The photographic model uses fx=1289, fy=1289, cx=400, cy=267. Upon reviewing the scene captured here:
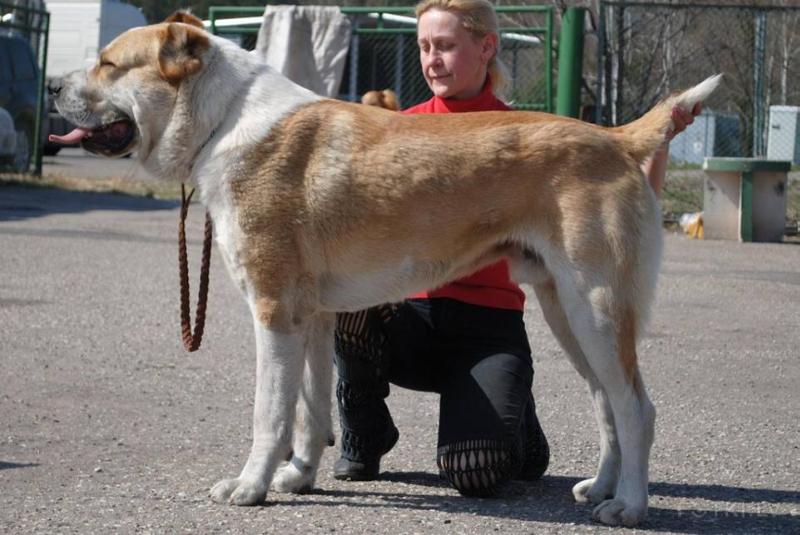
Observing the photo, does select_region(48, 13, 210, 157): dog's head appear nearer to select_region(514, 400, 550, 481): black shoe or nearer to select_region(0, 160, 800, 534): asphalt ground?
select_region(0, 160, 800, 534): asphalt ground

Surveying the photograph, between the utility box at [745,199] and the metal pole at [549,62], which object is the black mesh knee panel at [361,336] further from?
the metal pole at [549,62]

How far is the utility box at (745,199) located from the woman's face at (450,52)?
30.7 ft

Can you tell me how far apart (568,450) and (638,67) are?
1149 centimetres

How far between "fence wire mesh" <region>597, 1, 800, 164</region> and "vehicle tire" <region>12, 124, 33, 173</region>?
8.62 meters

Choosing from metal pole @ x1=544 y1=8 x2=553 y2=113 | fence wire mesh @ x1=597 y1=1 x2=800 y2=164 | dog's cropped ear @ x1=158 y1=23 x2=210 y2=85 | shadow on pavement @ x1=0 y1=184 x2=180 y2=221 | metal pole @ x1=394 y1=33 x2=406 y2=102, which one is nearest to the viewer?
dog's cropped ear @ x1=158 y1=23 x2=210 y2=85

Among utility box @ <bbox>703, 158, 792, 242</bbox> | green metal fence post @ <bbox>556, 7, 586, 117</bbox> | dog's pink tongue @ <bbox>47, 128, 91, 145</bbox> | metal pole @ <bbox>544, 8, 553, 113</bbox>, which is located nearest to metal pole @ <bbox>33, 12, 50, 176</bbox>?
metal pole @ <bbox>544, 8, 553, 113</bbox>

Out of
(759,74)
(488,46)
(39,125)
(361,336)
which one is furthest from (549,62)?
(361,336)

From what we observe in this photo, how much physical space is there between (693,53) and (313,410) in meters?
13.2

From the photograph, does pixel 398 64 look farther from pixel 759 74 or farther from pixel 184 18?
pixel 184 18

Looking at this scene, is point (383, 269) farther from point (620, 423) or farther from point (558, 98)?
point (558, 98)

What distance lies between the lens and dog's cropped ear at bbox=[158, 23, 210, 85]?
4.66m

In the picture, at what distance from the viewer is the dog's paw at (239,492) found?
4.57m

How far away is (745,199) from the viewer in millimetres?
14367

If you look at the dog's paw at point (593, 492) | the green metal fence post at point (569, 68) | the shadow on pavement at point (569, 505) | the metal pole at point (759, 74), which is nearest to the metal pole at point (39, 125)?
the green metal fence post at point (569, 68)
